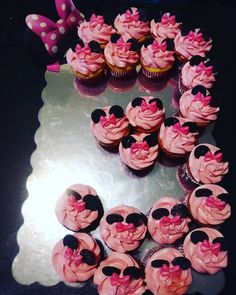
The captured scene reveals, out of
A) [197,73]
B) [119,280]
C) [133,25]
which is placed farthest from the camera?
[133,25]

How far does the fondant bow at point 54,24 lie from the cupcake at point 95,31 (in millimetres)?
98

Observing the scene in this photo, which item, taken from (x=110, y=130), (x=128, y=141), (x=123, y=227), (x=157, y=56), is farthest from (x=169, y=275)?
(x=157, y=56)

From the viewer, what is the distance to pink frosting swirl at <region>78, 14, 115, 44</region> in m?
3.38

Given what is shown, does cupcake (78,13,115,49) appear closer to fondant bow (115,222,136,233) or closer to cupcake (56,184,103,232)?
cupcake (56,184,103,232)

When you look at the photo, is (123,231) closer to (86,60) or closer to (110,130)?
(110,130)

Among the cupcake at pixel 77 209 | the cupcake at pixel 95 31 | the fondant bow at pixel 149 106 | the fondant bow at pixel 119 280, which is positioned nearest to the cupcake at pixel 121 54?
the cupcake at pixel 95 31

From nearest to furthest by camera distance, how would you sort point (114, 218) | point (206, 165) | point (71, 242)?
point (71, 242) < point (114, 218) < point (206, 165)

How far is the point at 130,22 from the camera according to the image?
345 centimetres

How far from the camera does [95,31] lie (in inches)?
133

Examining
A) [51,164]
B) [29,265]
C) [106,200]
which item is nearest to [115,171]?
[106,200]

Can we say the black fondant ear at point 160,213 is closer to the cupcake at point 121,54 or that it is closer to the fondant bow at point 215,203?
the fondant bow at point 215,203

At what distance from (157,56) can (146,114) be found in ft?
1.72

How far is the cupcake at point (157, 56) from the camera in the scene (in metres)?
3.24

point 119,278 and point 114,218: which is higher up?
point 114,218
